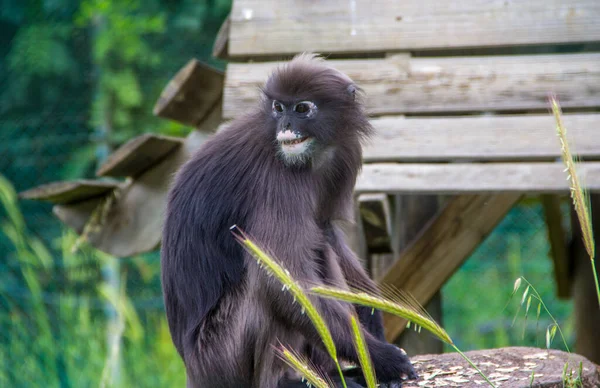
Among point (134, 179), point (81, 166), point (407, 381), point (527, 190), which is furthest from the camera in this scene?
point (81, 166)

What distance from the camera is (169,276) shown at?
3.32 meters

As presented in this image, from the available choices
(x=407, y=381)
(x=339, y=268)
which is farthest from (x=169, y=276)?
(x=407, y=381)

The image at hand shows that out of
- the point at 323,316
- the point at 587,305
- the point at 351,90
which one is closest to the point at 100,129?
the point at 351,90

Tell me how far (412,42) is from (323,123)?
1406 millimetres

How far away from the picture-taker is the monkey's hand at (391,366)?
313 cm

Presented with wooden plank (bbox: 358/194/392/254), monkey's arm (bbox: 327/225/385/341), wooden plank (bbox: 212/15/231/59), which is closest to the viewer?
monkey's arm (bbox: 327/225/385/341)

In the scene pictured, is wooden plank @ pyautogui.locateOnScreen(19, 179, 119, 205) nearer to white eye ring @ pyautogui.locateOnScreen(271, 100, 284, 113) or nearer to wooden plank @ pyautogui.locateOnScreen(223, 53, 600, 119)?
wooden plank @ pyautogui.locateOnScreen(223, 53, 600, 119)

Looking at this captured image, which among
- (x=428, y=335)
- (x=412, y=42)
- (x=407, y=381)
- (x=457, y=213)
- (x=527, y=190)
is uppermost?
(x=412, y=42)

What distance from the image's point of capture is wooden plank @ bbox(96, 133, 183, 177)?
4770 millimetres

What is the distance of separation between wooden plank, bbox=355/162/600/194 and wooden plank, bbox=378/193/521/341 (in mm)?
588

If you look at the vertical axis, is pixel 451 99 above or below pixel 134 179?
above

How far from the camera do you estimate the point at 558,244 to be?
6.24 metres

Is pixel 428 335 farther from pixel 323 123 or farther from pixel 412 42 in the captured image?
pixel 323 123

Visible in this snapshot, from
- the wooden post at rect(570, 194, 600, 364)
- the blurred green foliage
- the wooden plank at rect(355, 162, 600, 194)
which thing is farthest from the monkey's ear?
the blurred green foliage
